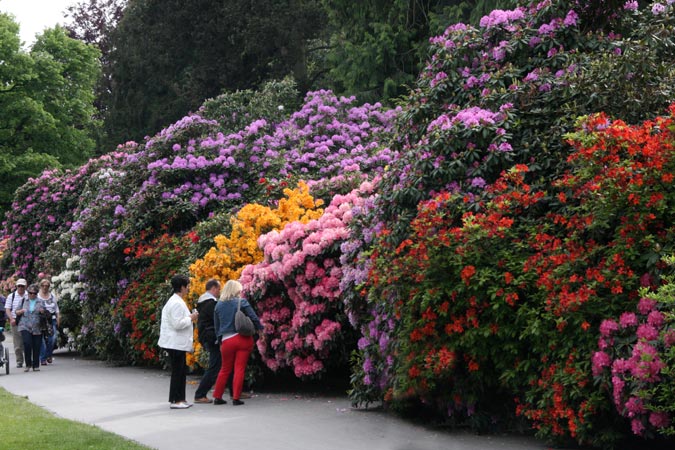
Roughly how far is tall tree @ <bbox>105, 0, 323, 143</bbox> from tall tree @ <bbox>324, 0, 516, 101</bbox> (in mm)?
6355

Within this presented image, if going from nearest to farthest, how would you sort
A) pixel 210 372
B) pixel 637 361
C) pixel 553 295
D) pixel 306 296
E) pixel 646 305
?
pixel 637 361
pixel 646 305
pixel 553 295
pixel 306 296
pixel 210 372

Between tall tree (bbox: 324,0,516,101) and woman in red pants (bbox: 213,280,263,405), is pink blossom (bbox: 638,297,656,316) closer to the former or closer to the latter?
woman in red pants (bbox: 213,280,263,405)

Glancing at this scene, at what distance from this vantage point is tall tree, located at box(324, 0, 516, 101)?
25312mm

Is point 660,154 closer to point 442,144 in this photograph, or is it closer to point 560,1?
point 442,144

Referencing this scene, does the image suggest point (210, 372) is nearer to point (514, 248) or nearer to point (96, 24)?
point (514, 248)

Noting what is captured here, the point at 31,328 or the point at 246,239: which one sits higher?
the point at 246,239

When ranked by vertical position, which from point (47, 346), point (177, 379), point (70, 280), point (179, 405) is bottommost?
point (179, 405)

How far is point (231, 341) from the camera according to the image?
40.7 ft

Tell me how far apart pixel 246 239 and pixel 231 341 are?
294 cm

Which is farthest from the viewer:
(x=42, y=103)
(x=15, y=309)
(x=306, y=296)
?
(x=42, y=103)

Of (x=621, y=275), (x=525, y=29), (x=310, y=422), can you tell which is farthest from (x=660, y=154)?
Result: (x=310, y=422)

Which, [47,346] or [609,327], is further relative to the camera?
[47,346]

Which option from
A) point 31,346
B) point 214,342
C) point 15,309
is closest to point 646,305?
point 214,342

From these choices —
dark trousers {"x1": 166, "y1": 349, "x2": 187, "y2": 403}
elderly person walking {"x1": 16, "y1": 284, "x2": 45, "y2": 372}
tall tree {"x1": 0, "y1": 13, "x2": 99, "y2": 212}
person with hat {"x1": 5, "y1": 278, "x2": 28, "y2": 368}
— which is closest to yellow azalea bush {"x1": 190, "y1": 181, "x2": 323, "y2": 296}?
dark trousers {"x1": 166, "y1": 349, "x2": 187, "y2": 403}
